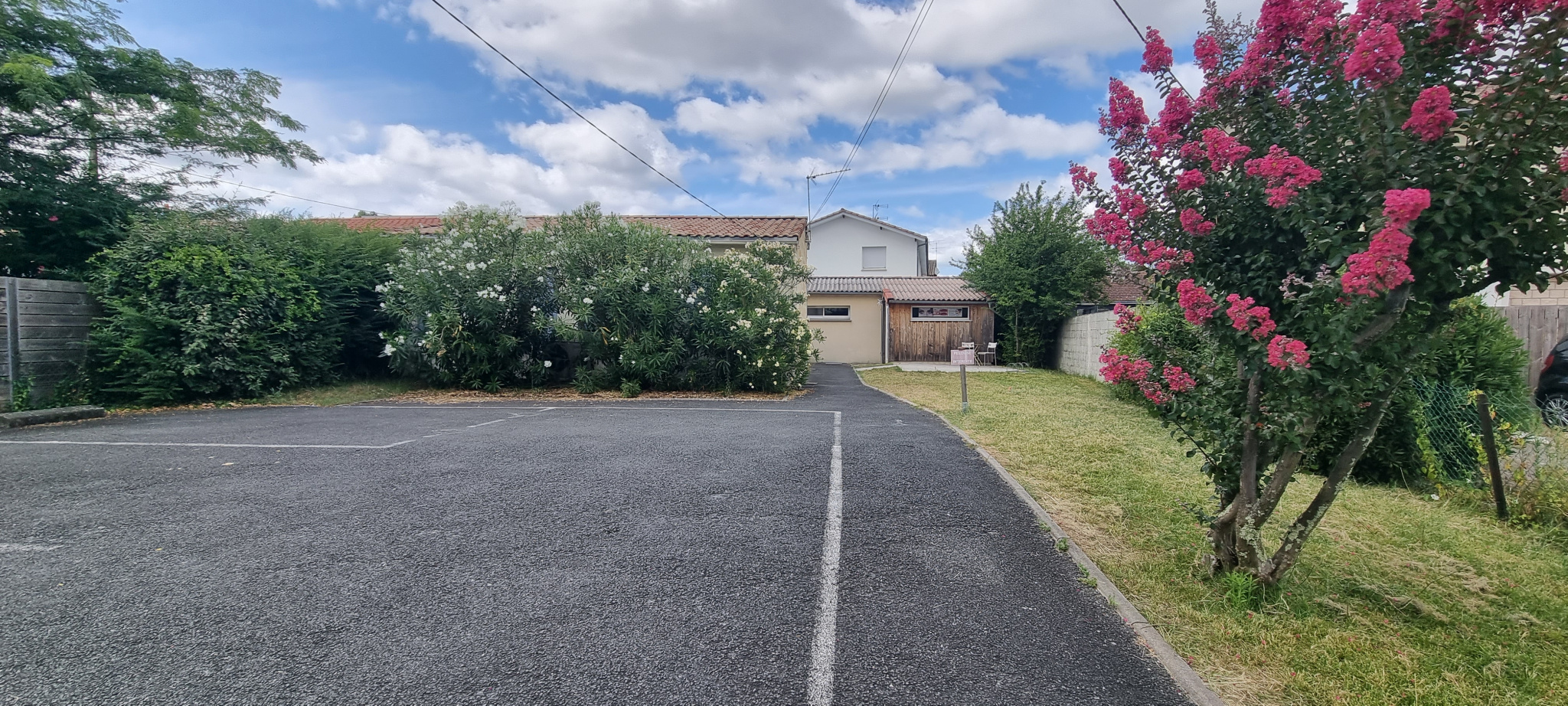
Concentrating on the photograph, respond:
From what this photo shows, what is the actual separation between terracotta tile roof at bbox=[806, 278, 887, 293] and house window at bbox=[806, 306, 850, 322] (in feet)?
1.94

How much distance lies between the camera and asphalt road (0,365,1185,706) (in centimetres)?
235

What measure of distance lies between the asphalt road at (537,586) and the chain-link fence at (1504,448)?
3.50 m

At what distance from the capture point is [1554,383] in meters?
7.69

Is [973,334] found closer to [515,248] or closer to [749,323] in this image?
[749,323]

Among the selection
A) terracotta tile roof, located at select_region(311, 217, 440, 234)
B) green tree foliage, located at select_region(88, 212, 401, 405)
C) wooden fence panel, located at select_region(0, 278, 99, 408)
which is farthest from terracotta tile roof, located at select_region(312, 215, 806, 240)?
wooden fence panel, located at select_region(0, 278, 99, 408)

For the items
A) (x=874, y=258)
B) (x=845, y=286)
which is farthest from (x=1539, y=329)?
Answer: (x=874, y=258)

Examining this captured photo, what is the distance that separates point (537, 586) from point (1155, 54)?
13.1 feet

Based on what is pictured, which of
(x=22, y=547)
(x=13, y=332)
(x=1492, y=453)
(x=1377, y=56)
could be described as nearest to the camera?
(x=1377, y=56)

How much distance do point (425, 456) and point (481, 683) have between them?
439cm

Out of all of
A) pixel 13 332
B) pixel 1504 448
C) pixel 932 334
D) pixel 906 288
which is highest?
pixel 906 288

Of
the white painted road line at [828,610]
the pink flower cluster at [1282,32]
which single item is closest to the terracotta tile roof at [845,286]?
the white painted road line at [828,610]

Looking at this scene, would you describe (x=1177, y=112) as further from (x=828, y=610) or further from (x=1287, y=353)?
(x=828, y=610)

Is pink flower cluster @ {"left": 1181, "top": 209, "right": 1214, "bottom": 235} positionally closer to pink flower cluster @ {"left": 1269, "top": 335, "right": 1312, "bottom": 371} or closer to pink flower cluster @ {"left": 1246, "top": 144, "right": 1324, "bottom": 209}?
pink flower cluster @ {"left": 1246, "top": 144, "right": 1324, "bottom": 209}

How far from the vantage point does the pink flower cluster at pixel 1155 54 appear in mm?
3119
